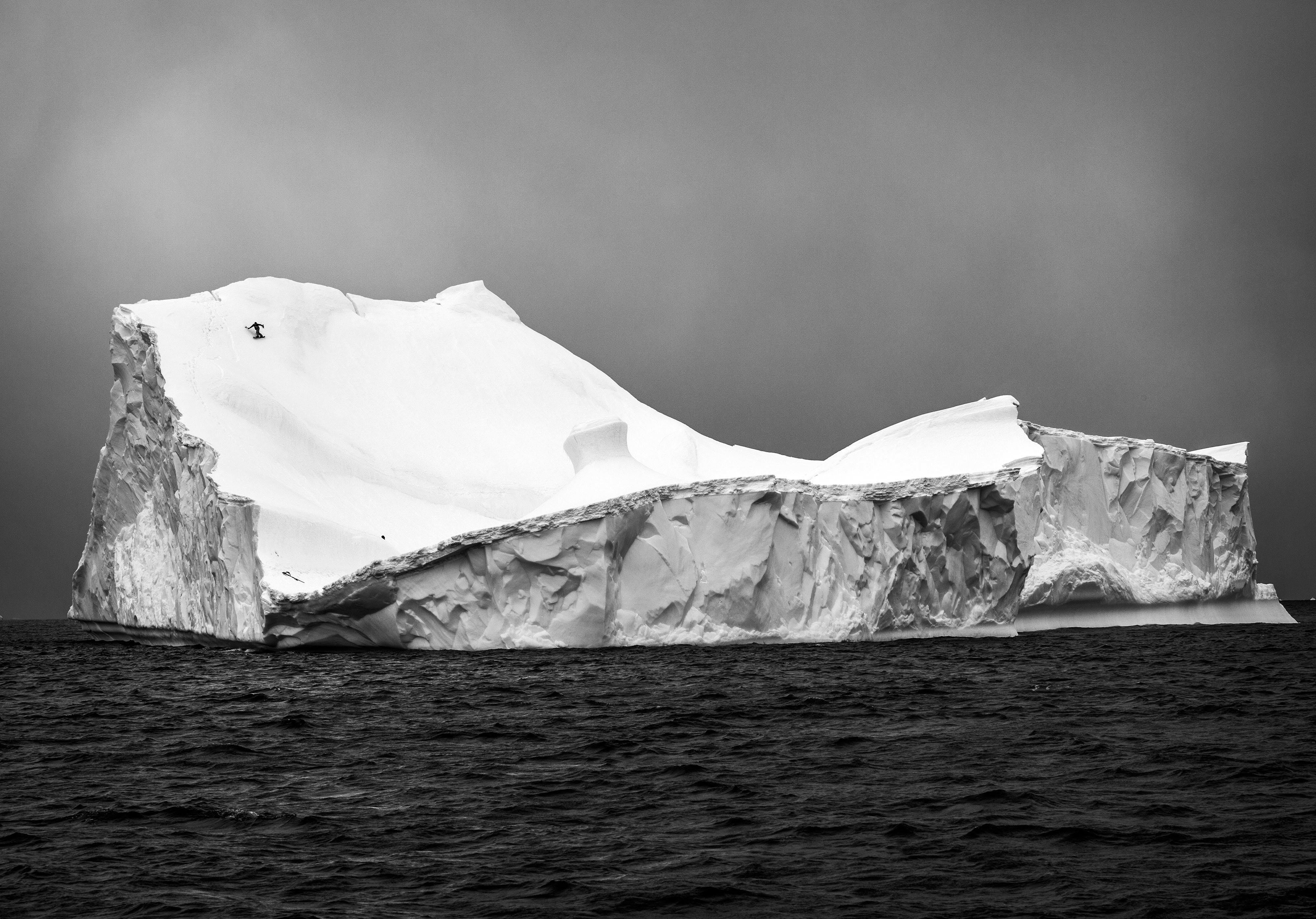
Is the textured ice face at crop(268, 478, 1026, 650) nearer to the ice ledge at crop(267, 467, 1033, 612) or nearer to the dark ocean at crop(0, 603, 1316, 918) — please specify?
the ice ledge at crop(267, 467, 1033, 612)

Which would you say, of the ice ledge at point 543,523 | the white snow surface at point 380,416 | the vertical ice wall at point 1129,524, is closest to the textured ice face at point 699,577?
the ice ledge at point 543,523

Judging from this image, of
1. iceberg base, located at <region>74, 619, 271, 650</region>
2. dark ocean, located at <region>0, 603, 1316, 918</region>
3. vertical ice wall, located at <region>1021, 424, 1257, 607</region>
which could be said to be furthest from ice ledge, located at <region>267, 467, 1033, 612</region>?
vertical ice wall, located at <region>1021, 424, 1257, 607</region>

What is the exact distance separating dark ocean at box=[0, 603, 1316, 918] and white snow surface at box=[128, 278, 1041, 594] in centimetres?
872

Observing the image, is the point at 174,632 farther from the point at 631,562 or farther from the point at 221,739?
the point at 221,739

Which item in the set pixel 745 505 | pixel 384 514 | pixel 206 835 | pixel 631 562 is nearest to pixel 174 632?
pixel 384 514

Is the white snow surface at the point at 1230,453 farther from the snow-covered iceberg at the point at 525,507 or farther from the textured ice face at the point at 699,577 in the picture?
the textured ice face at the point at 699,577

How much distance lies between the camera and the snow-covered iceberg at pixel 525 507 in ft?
72.1

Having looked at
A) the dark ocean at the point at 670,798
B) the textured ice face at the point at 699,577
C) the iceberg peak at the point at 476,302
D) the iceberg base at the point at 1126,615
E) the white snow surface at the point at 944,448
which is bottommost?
the dark ocean at the point at 670,798

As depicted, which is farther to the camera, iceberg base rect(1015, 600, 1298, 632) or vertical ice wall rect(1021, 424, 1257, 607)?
iceberg base rect(1015, 600, 1298, 632)

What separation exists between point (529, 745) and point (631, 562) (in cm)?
1094

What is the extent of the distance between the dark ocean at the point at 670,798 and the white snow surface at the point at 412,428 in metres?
8.72

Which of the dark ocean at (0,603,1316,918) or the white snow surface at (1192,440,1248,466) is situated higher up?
the white snow surface at (1192,440,1248,466)

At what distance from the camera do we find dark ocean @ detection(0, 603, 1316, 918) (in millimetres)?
6953

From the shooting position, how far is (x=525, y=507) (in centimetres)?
3169
